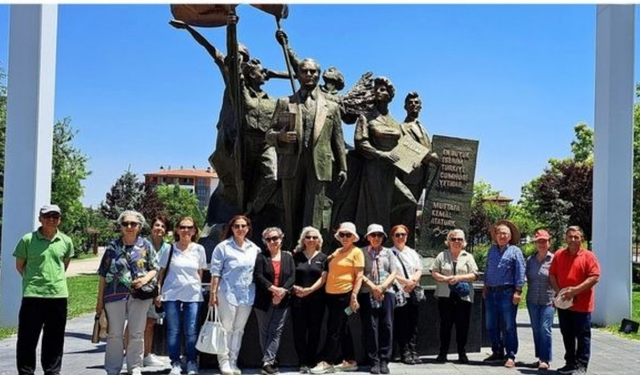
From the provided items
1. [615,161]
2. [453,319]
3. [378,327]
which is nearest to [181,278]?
[378,327]

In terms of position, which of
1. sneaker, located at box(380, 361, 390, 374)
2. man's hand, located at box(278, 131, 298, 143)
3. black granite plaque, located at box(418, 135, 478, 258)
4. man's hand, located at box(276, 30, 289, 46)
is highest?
man's hand, located at box(276, 30, 289, 46)

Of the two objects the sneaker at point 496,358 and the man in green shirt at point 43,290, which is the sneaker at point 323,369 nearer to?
the sneaker at point 496,358

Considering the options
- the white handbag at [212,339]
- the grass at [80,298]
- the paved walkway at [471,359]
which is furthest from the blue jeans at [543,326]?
the grass at [80,298]

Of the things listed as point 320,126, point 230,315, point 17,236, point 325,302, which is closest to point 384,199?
point 320,126

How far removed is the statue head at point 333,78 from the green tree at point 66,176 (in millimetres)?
24284

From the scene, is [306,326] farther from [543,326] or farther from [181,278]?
[543,326]

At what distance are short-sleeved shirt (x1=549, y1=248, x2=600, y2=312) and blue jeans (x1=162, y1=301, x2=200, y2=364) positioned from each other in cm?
376

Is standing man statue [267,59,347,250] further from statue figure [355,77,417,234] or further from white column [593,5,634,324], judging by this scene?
white column [593,5,634,324]

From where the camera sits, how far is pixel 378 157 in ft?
29.0

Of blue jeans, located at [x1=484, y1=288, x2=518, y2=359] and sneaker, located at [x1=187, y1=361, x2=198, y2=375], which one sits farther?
blue jeans, located at [x1=484, y1=288, x2=518, y2=359]

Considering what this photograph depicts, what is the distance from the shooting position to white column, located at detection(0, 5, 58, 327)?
11352mm

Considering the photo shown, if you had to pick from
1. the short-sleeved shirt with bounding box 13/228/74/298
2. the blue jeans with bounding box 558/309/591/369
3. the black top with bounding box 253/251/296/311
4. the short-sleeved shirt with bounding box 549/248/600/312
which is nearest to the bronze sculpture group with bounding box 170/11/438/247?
the black top with bounding box 253/251/296/311

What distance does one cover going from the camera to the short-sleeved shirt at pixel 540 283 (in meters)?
7.75

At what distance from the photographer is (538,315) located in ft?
25.5
